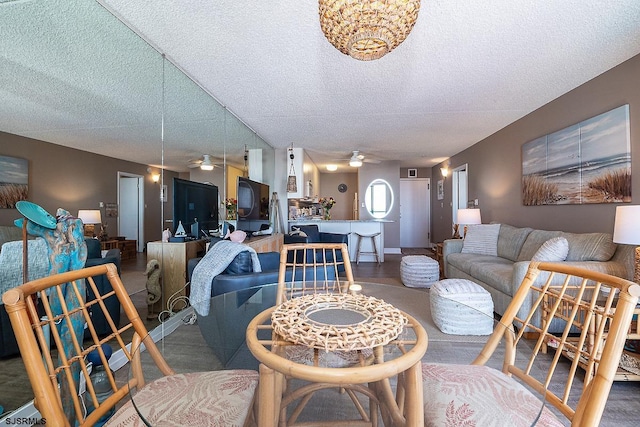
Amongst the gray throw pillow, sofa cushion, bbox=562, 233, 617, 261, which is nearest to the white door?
the gray throw pillow

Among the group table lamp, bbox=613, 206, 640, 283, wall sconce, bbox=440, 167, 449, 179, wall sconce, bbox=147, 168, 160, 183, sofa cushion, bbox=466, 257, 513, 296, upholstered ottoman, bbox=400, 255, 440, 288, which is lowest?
upholstered ottoman, bbox=400, 255, 440, 288

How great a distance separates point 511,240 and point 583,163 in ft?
3.85

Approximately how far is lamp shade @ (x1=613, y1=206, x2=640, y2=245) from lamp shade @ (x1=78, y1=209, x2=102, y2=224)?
3.42m

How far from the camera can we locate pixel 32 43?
5.25 ft

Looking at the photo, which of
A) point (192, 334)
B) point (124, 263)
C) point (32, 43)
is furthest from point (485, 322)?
point (32, 43)

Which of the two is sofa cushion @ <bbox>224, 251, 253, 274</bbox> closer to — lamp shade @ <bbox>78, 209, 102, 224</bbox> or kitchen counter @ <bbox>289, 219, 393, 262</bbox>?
lamp shade @ <bbox>78, 209, 102, 224</bbox>

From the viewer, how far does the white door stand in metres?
8.03

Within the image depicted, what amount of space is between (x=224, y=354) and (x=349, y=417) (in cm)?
72

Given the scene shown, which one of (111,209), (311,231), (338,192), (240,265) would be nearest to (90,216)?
(111,209)

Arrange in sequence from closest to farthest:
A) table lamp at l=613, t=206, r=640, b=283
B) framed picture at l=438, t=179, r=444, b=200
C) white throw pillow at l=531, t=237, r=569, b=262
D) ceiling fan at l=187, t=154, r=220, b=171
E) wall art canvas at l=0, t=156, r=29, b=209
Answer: wall art canvas at l=0, t=156, r=29, b=209 < table lamp at l=613, t=206, r=640, b=283 < white throw pillow at l=531, t=237, r=569, b=262 < ceiling fan at l=187, t=154, r=220, b=171 < framed picture at l=438, t=179, r=444, b=200

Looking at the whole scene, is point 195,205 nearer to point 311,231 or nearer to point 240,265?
point 240,265

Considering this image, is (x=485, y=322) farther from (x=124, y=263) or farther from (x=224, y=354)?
(x=124, y=263)

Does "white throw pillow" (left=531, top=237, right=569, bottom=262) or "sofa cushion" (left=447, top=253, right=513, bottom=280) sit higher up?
"white throw pillow" (left=531, top=237, right=569, bottom=262)

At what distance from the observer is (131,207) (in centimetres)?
204
